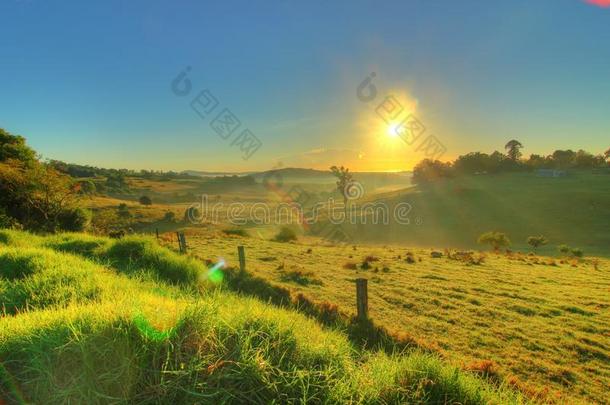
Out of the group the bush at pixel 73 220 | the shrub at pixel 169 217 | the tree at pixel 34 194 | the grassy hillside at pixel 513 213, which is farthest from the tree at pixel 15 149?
the grassy hillside at pixel 513 213

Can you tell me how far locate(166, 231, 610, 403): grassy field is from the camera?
24.0 feet

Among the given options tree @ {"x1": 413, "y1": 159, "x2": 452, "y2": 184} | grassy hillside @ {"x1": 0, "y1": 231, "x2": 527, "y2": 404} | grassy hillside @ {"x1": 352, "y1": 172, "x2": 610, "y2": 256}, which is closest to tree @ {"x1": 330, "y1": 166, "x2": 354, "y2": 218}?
grassy hillside @ {"x1": 352, "y1": 172, "x2": 610, "y2": 256}

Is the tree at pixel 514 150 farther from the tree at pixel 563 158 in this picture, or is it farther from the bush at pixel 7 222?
the bush at pixel 7 222

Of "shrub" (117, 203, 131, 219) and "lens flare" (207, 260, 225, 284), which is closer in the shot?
"lens flare" (207, 260, 225, 284)

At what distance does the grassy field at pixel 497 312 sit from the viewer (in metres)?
7.31

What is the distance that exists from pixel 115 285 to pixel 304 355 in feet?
17.3

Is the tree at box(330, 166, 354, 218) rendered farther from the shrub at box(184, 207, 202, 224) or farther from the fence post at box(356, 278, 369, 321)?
the fence post at box(356, 278, 369, 321)

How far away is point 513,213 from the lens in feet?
198

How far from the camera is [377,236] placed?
56375 millimetres

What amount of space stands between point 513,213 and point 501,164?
158 ft

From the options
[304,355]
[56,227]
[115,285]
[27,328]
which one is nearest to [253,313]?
[304,355]

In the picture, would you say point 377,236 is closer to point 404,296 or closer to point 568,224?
point 568,224

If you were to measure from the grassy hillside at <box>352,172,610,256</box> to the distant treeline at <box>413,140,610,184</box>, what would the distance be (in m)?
16.2

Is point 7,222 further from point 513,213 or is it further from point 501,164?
point 501,164
